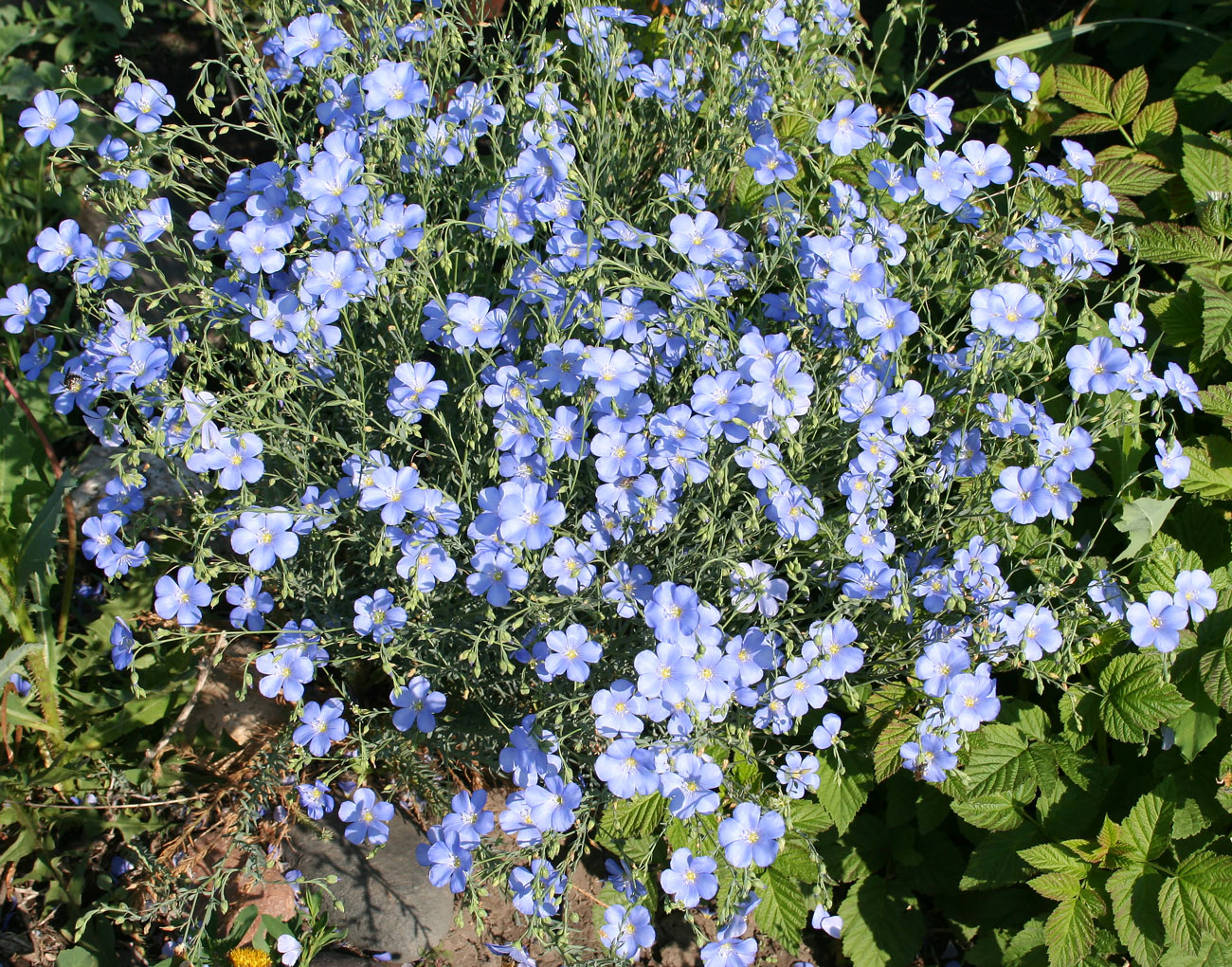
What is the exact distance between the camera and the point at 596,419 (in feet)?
7.23

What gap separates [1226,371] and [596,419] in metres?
2.22

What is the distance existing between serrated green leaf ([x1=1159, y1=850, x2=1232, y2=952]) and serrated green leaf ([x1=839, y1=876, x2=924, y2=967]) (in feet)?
2.15

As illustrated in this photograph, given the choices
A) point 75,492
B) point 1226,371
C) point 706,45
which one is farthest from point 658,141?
point 75,492

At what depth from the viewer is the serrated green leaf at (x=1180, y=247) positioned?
117 inches

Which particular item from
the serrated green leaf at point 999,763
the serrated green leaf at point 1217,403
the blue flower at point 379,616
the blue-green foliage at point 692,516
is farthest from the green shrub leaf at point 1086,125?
the blue flower at point 379,616

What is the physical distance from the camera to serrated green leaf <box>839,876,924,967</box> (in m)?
2.60

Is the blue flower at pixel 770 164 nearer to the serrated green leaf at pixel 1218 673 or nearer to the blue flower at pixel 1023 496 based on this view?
the blue flower at pixel 1023 496

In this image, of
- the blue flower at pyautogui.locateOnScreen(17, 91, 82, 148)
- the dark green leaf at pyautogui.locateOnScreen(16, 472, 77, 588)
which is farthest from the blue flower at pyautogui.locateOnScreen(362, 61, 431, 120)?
the dark green leaf at pyautogui.locateOnScreen(16, 472, 77, 588)

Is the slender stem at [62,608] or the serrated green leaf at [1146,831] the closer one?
the serrated green leaf at [1146,831]

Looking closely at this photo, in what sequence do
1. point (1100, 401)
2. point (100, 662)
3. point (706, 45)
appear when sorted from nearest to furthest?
point (1100, 401) → point (706, 45) → point (100, 662)

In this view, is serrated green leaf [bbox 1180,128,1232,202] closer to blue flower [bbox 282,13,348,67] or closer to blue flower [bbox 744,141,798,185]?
blue flower [bbox 744,141,798,185]

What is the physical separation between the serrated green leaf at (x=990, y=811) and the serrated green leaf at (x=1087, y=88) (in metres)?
2.43

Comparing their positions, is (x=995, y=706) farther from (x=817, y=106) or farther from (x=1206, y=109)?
(x=1206, y=109)

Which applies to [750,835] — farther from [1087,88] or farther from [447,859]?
[1087,88]
